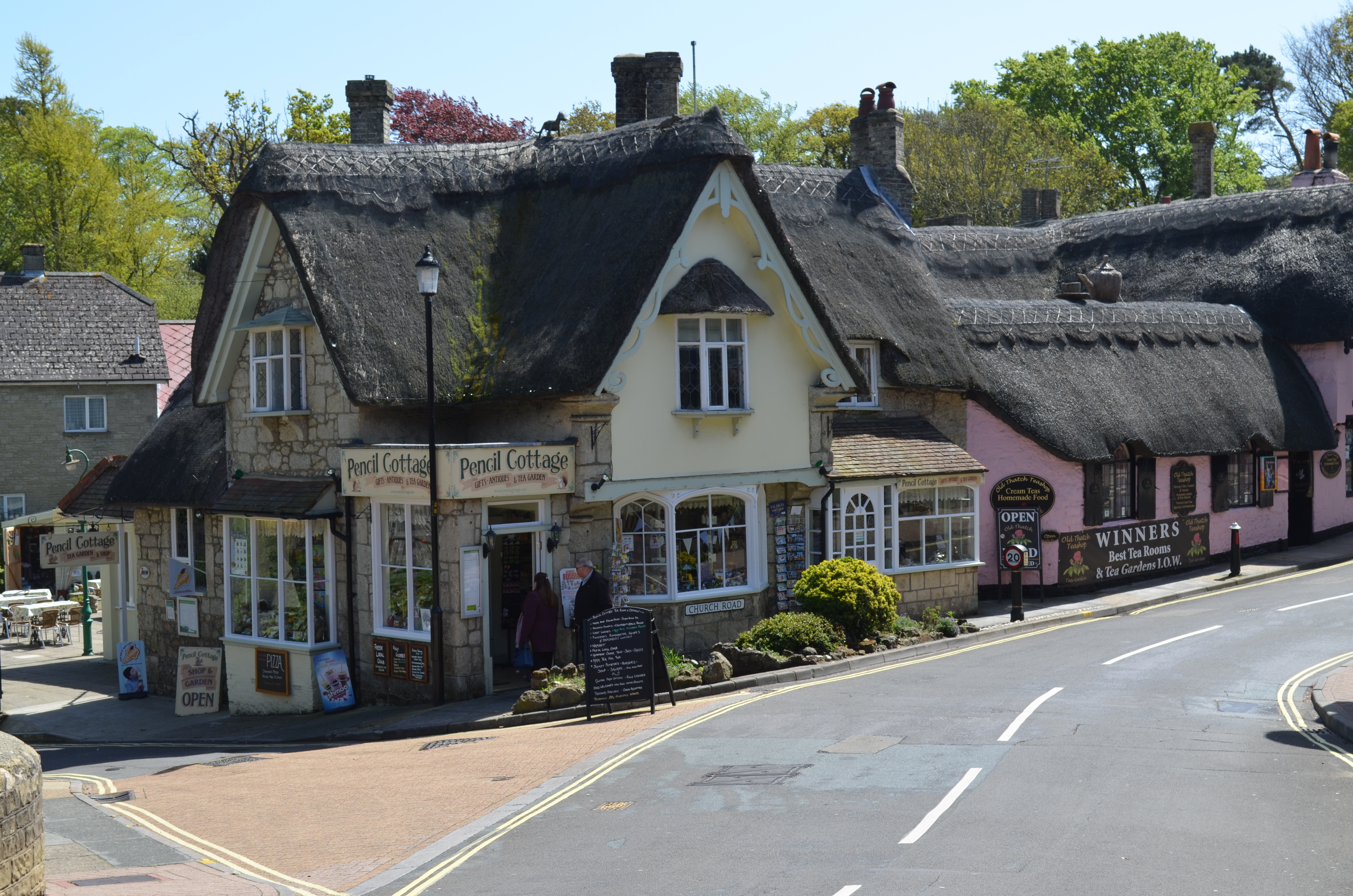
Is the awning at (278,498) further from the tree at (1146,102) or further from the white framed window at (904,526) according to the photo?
the tree at (1146,102)

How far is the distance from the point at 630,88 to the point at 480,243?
5139 millimetres

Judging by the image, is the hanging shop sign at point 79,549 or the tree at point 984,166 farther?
the tree at point 984,166

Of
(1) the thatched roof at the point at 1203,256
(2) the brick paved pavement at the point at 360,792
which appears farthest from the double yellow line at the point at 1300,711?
(1) the thatched roof at the point at 1203,256

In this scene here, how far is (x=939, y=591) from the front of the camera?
2502cm

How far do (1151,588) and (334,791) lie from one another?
1961 centimetres

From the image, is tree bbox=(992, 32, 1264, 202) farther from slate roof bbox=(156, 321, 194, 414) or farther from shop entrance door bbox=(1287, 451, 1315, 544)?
slate roof bbox=(156, 321, 194, 414)

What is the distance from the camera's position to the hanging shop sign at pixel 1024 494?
90.4ft

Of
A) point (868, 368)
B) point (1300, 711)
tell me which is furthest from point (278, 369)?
point (1300, 711)

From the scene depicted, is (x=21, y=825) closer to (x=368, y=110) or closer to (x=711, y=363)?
(x=711, y=363)

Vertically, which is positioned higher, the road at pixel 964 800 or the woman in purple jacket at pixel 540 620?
the woman in purple jacket at pixel 540 620

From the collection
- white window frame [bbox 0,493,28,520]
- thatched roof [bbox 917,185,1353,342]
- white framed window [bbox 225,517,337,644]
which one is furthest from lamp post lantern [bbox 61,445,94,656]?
thatched roof [bbox 917,185,1353,342]

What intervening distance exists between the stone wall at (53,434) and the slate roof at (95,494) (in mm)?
12288

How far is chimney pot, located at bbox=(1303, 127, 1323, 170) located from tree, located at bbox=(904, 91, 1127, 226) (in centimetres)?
1197

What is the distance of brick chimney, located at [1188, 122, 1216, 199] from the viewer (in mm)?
43938
